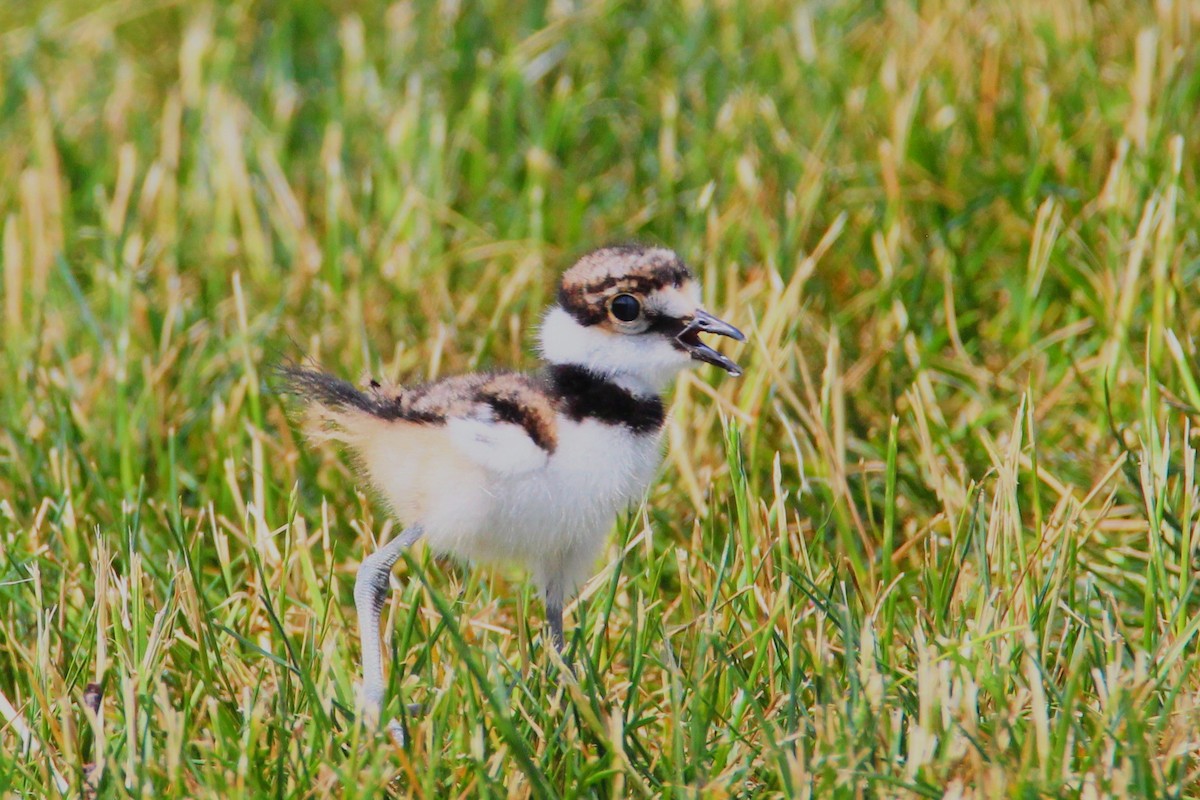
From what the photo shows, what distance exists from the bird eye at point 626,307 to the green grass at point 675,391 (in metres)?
0.34

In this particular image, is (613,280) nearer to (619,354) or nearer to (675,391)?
(619,354)

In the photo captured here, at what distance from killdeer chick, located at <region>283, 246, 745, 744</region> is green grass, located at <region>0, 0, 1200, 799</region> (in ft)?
0.36

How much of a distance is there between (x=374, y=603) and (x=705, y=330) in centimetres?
78

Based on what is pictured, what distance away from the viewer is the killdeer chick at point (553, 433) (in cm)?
286

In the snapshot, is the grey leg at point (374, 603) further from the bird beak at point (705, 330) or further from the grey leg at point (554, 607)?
the bird beak at point (705, 330)

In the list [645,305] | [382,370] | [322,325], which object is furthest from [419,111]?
[645,305]

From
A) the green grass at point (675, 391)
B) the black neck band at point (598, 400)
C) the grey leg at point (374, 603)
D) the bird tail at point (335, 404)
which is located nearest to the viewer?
the green grass at point (675, 391)

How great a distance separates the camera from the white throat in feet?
9.73

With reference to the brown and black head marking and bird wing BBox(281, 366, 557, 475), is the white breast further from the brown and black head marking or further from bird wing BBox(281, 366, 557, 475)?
the brown and black head marking

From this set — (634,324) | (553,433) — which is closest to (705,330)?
(634,324)

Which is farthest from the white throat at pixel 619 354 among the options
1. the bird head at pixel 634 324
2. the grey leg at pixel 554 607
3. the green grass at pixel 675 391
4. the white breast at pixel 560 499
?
the grey leg at pixel 554 607

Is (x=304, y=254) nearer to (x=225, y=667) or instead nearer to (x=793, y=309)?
(x=793, y=309)

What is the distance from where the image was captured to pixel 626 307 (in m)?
2.99

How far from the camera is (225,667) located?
2.95m
